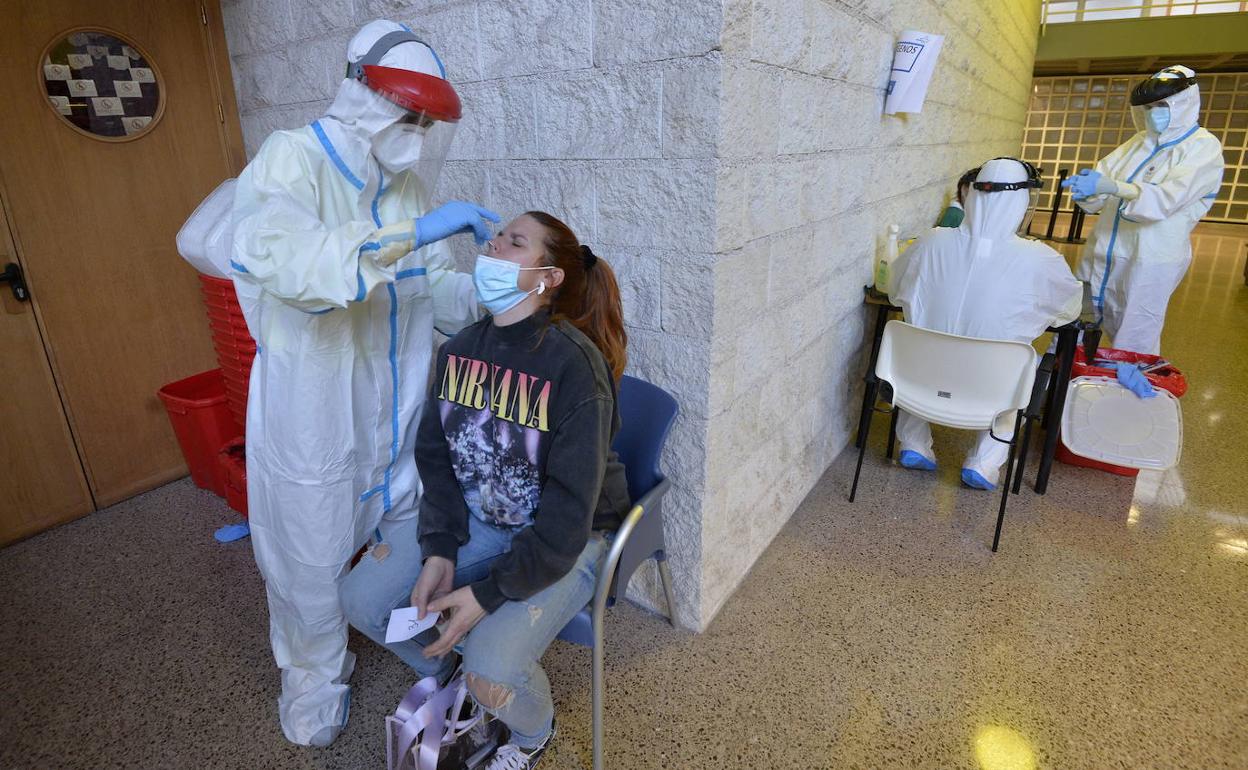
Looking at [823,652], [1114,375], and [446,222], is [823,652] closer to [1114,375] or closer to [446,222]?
[446,222]

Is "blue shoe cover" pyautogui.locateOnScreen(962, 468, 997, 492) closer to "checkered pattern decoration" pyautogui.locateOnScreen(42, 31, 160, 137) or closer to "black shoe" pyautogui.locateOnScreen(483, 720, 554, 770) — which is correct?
"black shoe" pyautogui.locateOnScreen(483, 720, 554, 770)

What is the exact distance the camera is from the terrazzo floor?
1.47 meters

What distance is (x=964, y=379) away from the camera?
2166 millimetres

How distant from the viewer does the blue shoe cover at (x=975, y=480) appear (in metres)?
2.50

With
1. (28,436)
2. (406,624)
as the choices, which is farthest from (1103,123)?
(28,436)

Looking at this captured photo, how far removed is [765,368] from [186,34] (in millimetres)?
2371

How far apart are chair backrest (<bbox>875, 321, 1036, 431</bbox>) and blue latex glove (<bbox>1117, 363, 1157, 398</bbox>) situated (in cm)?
56

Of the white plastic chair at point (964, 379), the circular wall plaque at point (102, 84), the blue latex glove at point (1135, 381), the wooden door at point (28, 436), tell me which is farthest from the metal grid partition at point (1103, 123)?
the wooden door at point (28, 436)

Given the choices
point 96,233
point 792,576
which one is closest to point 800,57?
point 792,576

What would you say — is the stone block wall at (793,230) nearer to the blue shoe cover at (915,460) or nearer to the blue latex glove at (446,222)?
the blue shoe cover at (915,460)

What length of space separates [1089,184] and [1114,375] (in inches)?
33.8

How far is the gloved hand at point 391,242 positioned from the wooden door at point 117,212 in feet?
5.73

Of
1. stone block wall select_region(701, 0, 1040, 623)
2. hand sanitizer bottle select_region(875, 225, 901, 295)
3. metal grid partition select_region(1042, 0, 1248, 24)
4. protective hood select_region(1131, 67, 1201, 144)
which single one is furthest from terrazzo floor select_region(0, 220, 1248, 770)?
metal grid partition select_region(1042, 0, 1248, 24)

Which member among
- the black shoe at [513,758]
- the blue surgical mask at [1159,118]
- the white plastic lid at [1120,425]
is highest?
the blue surgical mask at [1159,118]
